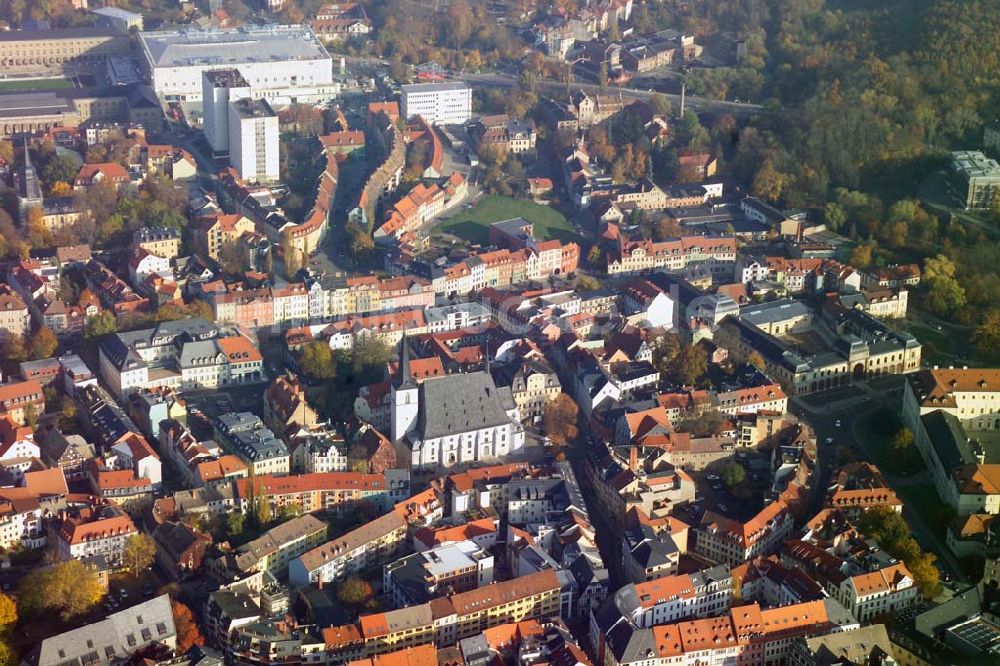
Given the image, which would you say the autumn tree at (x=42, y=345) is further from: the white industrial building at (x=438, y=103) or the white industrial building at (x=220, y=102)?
the white industrial building at (x=438, y=103)

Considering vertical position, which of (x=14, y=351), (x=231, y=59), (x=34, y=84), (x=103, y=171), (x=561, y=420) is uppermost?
(x=231, y=59)

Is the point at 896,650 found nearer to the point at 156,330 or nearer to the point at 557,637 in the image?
the point at 557,637

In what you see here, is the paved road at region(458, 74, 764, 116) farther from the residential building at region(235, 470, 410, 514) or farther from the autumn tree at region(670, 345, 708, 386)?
the residential building at region(235, 470, 410, 514)

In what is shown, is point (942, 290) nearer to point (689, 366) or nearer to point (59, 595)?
point (689, 366)

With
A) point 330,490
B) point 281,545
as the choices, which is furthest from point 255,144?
point 281,545

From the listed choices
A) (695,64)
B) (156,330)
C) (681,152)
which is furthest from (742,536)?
(695,64)

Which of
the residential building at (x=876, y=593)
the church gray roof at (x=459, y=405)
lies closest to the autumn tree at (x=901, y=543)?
the residential building at (x=876, y=593)
